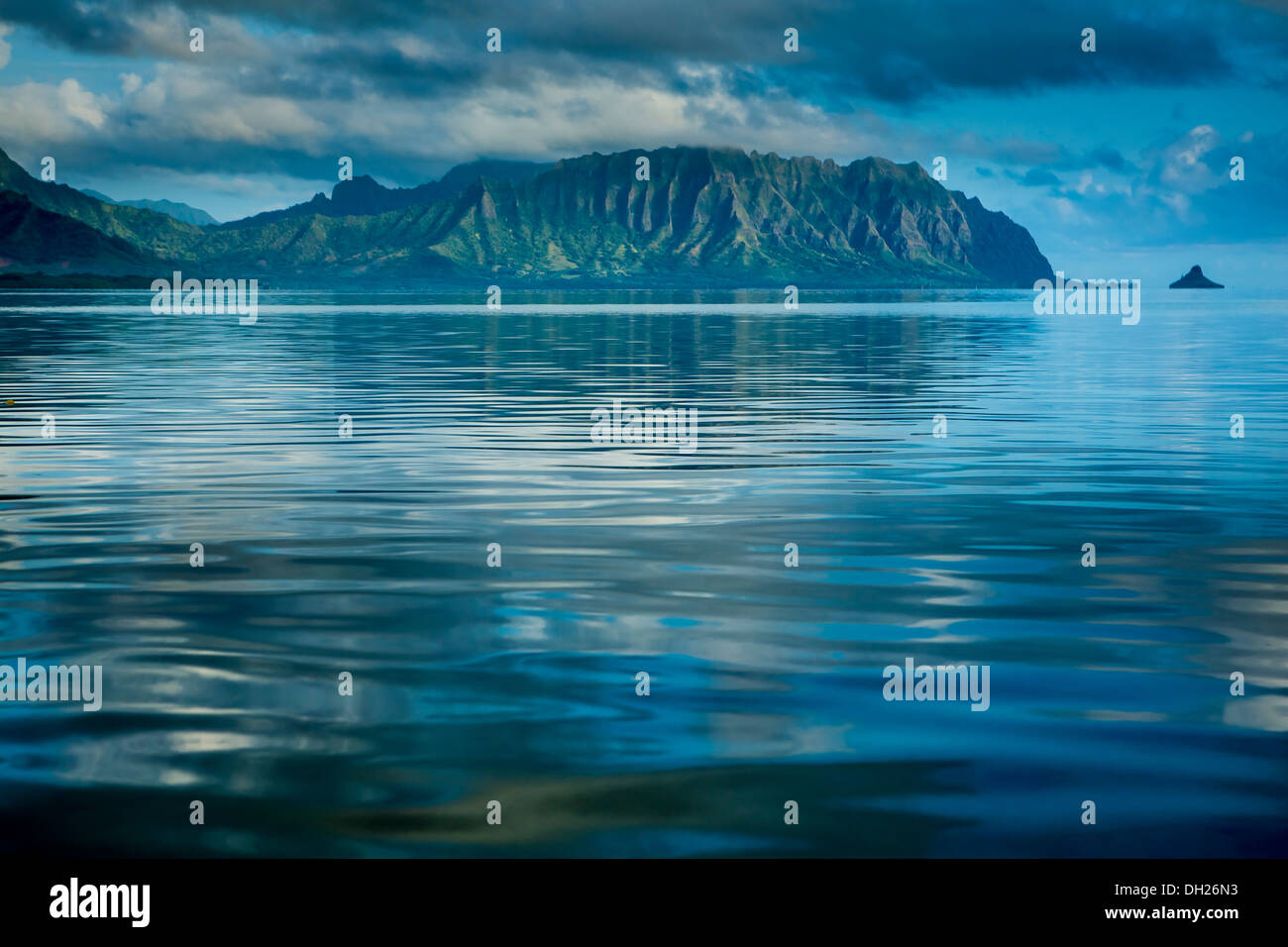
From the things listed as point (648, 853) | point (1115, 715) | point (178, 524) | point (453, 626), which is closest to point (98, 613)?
point (453, 626)

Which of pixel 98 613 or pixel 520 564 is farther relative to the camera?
pixel 520 564

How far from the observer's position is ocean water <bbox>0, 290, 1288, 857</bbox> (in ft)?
30.4

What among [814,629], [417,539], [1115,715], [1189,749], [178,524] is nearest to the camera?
[1189,749]

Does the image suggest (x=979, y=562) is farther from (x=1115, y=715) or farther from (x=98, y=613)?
(x=98, y=613)

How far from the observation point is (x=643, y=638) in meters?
13.8

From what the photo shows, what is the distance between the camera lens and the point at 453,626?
47.1ft

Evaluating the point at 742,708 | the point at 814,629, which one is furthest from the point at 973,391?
the point at 742,708

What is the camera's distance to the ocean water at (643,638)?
9.27 m

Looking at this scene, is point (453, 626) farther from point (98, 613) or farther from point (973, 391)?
point (973, 391)

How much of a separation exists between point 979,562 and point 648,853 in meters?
9.82
